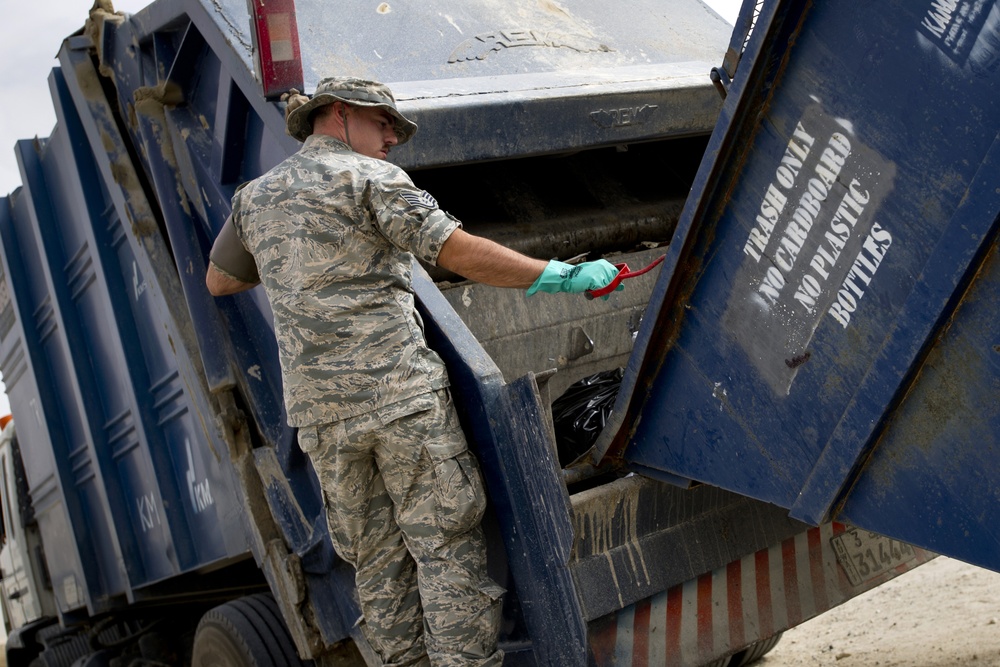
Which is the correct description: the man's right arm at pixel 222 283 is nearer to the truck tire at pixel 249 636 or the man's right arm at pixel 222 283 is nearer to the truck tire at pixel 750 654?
the truck tire at pixel 249 636

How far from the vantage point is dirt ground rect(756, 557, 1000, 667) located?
3.92 meters

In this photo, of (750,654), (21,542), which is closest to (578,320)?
(750,654)

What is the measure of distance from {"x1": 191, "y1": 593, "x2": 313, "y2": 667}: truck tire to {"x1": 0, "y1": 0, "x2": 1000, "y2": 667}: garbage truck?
0.5 inches

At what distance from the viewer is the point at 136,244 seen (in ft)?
11.5

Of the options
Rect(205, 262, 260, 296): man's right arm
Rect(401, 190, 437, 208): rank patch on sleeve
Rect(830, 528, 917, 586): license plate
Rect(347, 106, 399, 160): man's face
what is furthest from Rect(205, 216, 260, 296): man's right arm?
Rect(830, 528, 917, 586): license plate

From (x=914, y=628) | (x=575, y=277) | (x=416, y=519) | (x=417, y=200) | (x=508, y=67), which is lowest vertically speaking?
(x=914, y=628)

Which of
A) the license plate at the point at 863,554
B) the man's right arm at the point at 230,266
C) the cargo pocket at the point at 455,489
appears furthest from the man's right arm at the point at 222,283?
the license plate at the point at 863,554

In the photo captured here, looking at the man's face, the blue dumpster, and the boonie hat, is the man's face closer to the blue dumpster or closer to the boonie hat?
the boonie hat

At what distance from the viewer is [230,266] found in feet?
9.25

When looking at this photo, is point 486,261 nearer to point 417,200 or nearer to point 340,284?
point 417,200

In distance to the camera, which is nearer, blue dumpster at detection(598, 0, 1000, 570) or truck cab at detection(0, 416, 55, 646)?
blue dumpster at detection(598, 0, 1000, 570)

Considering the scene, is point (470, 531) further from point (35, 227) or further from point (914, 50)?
point (35, 227)

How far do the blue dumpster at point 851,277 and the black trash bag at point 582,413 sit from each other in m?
0.50

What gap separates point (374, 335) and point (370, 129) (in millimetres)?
487
